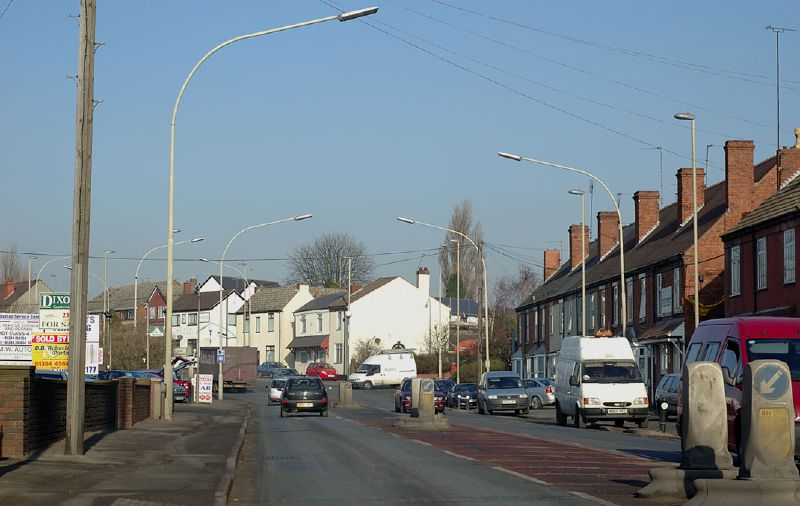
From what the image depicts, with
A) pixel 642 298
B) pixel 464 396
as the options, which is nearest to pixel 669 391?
pixel 464 396

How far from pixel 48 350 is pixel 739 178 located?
3386cm

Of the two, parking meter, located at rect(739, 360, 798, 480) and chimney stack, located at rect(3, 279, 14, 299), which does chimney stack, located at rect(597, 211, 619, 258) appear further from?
chimney stack, located at rect(3, 279, 14, 299)

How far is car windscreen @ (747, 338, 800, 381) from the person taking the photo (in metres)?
19.0

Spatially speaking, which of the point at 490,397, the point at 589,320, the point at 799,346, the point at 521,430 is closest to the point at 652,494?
the point at 799,346

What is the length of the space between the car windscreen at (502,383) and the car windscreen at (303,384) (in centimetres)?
805

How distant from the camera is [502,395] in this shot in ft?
155

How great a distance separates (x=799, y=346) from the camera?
62.8 feet

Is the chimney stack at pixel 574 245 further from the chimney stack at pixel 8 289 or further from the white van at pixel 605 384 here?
the chimney stack at pixel 8 289

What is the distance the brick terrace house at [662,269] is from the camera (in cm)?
4953

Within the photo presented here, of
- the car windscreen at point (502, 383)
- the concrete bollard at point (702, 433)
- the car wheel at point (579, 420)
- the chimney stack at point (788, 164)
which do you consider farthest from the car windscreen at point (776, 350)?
the chimney stack at point (788, 164)

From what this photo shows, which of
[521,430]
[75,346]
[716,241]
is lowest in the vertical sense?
[521,430]

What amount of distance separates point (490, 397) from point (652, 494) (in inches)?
1343

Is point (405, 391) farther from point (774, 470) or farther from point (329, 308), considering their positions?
point (329, 308)

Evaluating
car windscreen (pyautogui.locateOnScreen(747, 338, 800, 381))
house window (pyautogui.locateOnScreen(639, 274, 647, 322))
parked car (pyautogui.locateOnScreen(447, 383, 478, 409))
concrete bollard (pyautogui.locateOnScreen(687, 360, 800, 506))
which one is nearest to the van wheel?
car windscreen (pyautogui.locateOnScreen(747, 338, 800, 381))
